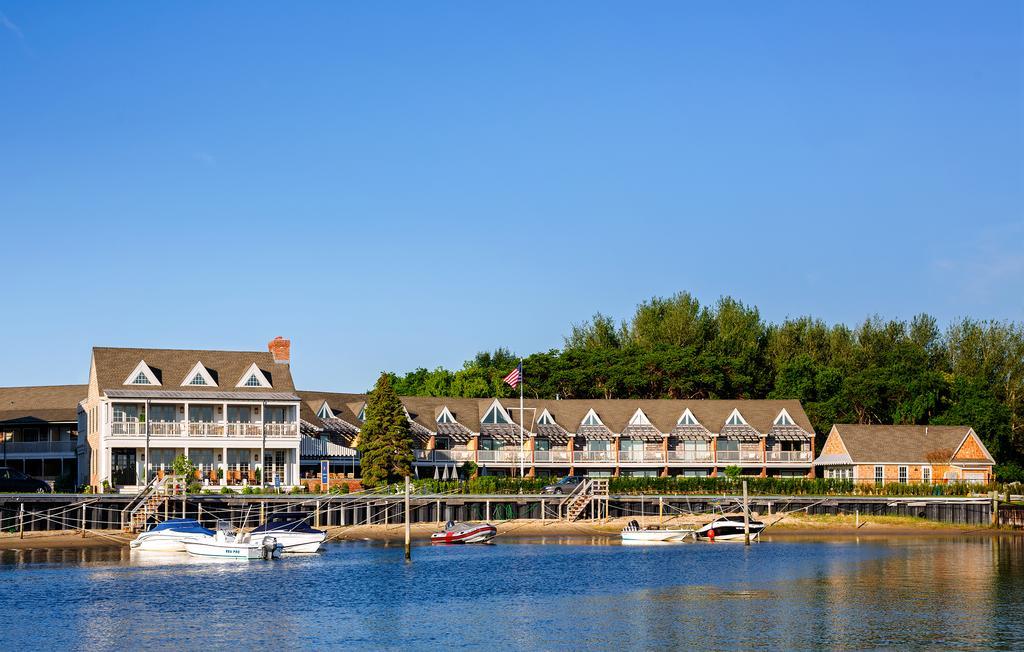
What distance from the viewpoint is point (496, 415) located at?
103562 millimetres

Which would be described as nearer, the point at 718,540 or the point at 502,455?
the point at 718,540

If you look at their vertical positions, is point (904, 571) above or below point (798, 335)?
below

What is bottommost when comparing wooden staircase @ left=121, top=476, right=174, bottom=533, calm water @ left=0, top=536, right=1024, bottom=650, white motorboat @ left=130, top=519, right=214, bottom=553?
calm water @ left=0, top=536, right=1024, bottom=650

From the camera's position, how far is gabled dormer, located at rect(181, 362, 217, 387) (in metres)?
84.4

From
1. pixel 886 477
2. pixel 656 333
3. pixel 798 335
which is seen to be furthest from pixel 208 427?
pixel 798 335

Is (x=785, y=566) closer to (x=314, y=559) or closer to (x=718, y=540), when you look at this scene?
(x=718, y=540)

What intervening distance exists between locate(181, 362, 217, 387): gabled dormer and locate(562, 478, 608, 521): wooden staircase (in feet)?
82.7

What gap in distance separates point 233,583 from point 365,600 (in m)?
8.45

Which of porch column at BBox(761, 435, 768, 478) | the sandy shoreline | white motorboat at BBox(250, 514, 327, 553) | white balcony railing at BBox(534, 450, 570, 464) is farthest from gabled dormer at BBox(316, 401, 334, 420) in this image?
porch column at BBox(761, 435, 768, 478)

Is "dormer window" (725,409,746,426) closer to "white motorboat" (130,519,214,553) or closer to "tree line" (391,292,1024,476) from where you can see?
"tree line" (391,292,1024,476)

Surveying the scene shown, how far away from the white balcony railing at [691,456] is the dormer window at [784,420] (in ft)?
21.8

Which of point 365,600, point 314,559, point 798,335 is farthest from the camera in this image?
point 798,335

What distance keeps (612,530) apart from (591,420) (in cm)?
2311

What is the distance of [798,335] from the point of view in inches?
5349
